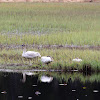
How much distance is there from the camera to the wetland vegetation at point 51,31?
13.6 m

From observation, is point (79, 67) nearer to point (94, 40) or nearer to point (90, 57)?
point (90, 57)

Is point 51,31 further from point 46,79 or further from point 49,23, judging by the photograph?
point 46,79

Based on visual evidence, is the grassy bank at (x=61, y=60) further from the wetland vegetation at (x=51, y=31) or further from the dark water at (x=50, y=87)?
the dark water at (x=50, y=87)

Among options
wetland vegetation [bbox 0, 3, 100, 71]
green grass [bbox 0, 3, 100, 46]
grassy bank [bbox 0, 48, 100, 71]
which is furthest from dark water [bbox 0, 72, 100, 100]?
green grass [bbox 0, 3, 100, 46]

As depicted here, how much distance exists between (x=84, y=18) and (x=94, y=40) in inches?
275

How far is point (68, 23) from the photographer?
23.8 metres

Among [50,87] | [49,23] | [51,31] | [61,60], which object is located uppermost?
[49,23]

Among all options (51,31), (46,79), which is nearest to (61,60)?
(46,79)

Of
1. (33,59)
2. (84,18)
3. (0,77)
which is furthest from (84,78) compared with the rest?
(84,18)

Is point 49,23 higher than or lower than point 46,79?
higher

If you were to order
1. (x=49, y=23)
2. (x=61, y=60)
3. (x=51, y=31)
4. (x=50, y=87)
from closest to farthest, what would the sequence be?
1. (x=50, y=87)
2. (x=61, y=60)
3. (x=51, y=31)
4. (x=49, y=23)

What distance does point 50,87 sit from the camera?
1004cm

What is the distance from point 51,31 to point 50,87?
38.1 feet

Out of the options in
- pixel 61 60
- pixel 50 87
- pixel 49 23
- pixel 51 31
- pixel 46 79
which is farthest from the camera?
pixel 49 23
